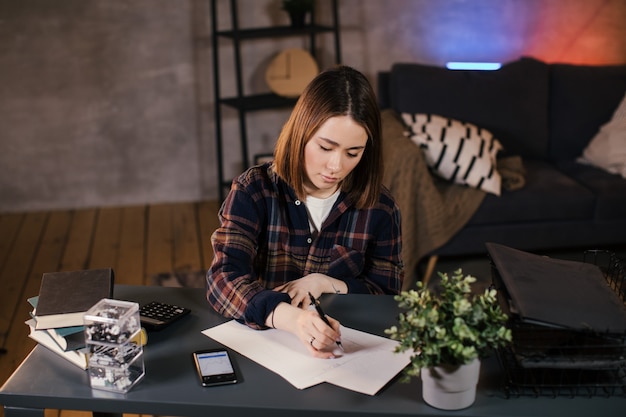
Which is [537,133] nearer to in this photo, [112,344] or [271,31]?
[271,31]

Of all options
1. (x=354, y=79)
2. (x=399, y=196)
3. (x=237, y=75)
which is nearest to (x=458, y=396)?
(x=354, y=79)

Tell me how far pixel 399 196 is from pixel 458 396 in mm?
1870

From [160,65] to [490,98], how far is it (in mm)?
1686

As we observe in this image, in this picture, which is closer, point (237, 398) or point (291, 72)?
point (237, 398)

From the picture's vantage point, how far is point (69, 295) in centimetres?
139

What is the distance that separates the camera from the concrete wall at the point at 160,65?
378cm

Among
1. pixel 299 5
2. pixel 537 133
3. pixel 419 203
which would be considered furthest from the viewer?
pixel 299 5

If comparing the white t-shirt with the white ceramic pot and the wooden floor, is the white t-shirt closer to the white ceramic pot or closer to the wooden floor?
the white ceramic pot

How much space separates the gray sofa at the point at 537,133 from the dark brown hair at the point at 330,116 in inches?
54.3

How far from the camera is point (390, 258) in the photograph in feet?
5.68

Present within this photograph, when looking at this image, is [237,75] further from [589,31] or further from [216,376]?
[216,376]

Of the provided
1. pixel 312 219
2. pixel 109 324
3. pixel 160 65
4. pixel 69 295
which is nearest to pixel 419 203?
pixel 312 219

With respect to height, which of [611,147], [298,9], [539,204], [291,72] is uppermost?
[298,9]

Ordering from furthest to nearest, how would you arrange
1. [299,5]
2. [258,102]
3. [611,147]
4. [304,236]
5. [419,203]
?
[258,102]
[299,5]
[611,147]
[419,203]
[304,236]
